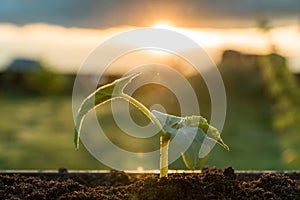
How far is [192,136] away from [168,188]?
0.11 meters

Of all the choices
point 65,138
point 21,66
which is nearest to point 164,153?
point 65,138

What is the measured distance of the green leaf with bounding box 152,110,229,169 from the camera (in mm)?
763

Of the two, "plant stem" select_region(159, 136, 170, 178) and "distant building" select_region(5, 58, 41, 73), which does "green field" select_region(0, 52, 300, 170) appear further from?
"plant stem" select_region(159, 136, 170, 178)

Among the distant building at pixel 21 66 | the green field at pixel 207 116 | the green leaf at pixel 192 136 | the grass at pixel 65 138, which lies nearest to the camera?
the green leaf at pixel 192 136

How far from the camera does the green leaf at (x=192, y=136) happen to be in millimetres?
763

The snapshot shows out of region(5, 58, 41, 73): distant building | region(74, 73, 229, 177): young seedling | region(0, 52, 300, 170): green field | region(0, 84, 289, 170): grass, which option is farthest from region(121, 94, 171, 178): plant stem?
region(5, 58, 41, 73): distant building

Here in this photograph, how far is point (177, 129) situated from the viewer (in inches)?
33.3

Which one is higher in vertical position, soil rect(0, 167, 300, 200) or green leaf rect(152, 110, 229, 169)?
green leaf rect(152, 110, 229, 169)

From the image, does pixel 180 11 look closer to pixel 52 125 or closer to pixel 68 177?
pixel 52 125

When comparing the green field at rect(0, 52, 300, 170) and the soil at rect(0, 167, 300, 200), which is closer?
the soil at rect(0, 167, 300, 200)

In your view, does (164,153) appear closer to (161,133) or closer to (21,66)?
(161,133)

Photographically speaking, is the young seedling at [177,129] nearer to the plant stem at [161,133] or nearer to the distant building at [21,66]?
the plant stem at [161,133]

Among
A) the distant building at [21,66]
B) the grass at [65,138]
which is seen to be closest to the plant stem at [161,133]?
the grass at [65,138]

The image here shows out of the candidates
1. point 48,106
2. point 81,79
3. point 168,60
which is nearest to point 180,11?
point 168,60
